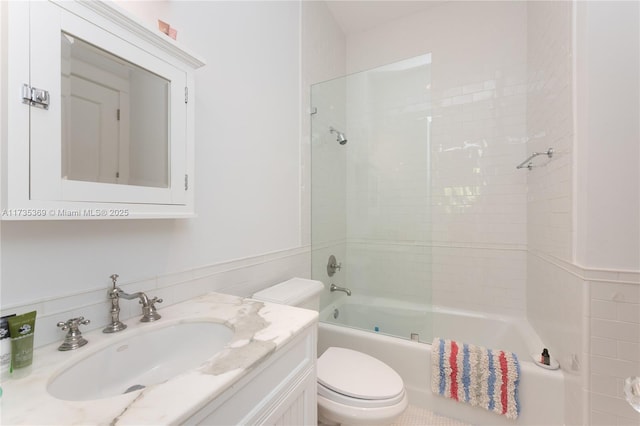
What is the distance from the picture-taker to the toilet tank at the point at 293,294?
51.9 inches

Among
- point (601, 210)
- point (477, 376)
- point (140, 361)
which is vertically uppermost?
point (601, 210)

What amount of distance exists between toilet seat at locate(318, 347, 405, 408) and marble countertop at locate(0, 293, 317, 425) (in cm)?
49

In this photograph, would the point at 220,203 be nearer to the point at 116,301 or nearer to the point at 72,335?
the point at 116,301

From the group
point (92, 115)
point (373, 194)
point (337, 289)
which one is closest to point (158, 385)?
point (92, 115)

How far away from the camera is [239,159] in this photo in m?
1.35

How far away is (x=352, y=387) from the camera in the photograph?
1183 millimetres

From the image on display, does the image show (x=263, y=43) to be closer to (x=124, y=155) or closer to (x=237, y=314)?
(x=124, y=155)

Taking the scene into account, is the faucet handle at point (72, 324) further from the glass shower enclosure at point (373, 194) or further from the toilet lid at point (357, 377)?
the glass shower enclosure at point (373, 194)

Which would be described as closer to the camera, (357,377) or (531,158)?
(357,377)

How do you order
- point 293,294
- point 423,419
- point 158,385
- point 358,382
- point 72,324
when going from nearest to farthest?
point 158,385 → point 72,324 → point 358,382 → point 293,294 → point 423,419

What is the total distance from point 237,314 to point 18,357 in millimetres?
510

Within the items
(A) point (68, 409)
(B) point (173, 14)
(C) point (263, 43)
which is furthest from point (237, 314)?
(C) point (263, 43)

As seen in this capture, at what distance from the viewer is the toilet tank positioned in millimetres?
1319

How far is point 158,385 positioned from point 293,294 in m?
0.87
